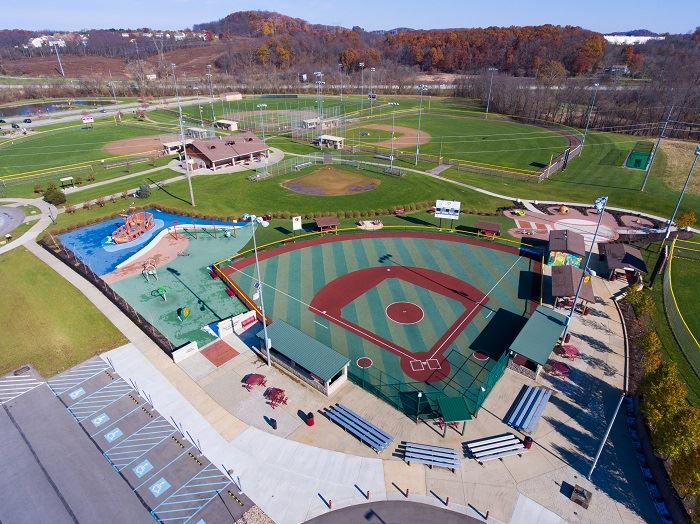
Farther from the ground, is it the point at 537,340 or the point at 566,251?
the point at 566,251

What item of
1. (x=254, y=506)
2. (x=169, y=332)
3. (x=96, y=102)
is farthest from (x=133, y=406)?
(x=96, y=102)

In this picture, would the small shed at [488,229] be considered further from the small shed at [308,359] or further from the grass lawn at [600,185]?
the small shed at [308,359]

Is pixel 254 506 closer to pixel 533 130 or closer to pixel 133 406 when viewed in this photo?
pixel 133 406

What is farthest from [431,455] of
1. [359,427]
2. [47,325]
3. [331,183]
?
[331,183]

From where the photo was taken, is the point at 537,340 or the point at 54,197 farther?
the point at 54,197

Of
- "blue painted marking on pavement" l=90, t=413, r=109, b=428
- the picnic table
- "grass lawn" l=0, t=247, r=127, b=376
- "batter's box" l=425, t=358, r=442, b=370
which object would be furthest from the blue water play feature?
"batter's box" l=425, t=358, r=442, b=370

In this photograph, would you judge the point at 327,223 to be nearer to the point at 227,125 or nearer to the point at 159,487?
the point at 159,487

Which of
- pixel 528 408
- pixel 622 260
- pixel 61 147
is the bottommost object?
pixel 528 408

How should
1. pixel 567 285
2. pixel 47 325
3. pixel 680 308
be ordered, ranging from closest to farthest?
pixel 47 325
pixel 567 285
pixel 680 308
